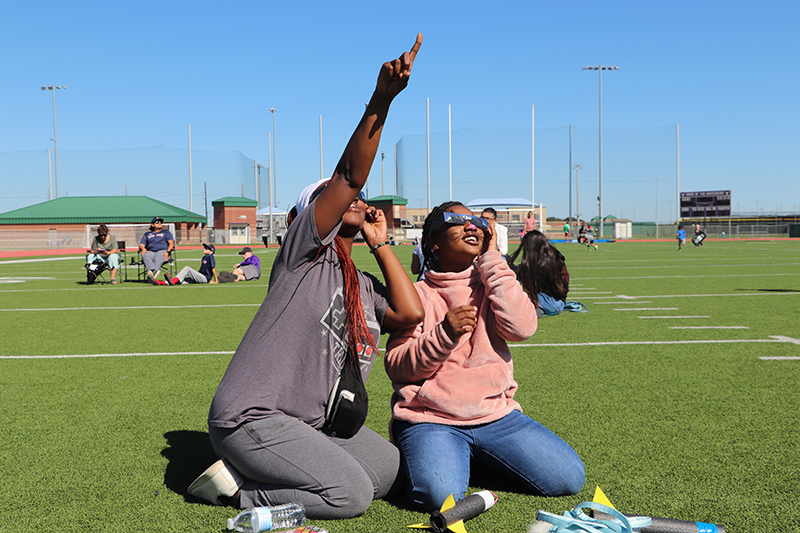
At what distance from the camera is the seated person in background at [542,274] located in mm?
8352

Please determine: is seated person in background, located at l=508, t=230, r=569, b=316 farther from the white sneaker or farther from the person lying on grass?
the white sneaker

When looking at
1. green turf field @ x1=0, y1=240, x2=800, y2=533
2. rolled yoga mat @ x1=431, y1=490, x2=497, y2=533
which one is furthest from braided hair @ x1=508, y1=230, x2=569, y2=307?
rolled yoga mat @ x1=431, y1=490, x2=497, y2=533

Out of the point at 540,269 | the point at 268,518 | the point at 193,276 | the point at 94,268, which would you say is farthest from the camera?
the point at 193,276

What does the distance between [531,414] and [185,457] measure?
7.09ft

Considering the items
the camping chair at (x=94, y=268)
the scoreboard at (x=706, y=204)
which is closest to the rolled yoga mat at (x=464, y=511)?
the camping chair at (x=94, y=268)

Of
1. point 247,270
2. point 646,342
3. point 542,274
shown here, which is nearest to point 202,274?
point 247,270

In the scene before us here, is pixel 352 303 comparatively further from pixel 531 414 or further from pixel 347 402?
pixel 531 414

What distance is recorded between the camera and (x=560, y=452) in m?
2.98

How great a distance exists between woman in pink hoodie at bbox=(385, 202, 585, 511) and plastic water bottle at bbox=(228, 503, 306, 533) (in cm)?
52

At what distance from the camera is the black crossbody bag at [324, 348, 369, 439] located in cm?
279

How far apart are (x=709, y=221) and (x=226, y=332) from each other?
74420 millimetres

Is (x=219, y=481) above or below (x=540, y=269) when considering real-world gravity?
below

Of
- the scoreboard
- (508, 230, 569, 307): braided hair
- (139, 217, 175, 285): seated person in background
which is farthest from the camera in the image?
the scoreboard

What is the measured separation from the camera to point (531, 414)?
14.1 feet
